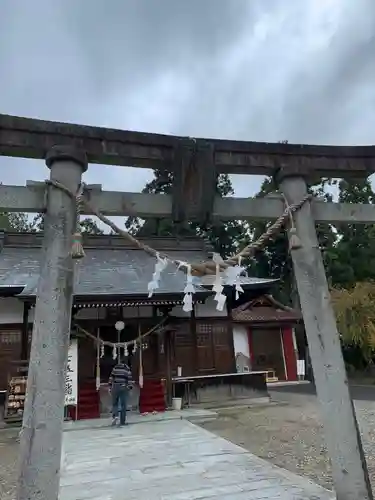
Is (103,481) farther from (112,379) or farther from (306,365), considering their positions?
(306,365)

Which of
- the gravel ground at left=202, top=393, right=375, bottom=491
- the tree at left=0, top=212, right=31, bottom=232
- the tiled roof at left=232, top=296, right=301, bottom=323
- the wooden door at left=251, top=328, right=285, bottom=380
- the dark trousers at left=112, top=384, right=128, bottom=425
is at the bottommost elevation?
the gravel ground at left=202, top=393, right=375, bottom=491

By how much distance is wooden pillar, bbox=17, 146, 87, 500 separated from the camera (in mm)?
2986

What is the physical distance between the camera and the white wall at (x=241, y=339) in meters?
22.8

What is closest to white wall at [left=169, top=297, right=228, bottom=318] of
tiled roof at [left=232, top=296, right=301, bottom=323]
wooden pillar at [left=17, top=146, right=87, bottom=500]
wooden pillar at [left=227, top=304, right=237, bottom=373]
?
wooden pillar at [left=227, top=304, right=237, bottom=373]

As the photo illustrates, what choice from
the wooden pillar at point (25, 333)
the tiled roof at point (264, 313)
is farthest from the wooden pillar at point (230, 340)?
the tiled roof at point (264, 313)

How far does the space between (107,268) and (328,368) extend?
40.9 feet

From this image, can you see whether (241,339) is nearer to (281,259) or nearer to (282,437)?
(281,259)

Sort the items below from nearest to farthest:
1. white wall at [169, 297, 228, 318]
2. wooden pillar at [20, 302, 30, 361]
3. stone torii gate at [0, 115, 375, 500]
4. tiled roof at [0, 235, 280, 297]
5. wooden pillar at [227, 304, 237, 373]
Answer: stone torii gate at [0, 115, 375, 500] < wooden pillar at [20, 302, 30, 361] < tiled roof at [0, 235, 280, 297] < white wall at [169, 297, 228, 318] < wooden pillar at [227, 304, 237, 373]

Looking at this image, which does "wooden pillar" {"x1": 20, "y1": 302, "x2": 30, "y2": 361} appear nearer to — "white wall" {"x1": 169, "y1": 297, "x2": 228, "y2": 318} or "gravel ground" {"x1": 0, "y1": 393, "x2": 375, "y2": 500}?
"gravel ground" {"x1": 0, "y1": 393, "x2": 375, "y2": 500}

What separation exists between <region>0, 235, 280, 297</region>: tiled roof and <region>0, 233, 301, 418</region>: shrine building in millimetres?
35

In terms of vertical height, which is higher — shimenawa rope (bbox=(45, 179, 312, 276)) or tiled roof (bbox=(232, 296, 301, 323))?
tiled roof (bbox=(232, 296, 301, 323))

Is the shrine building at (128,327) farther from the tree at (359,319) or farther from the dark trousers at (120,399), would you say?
the tree at (359,319)

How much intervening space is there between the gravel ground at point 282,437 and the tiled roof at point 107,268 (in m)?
3.91

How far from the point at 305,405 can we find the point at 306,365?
11.9 m
